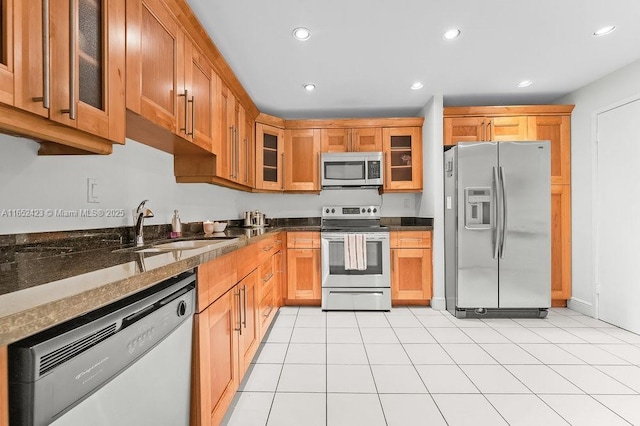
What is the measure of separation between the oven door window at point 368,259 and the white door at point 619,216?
2162 millimetres

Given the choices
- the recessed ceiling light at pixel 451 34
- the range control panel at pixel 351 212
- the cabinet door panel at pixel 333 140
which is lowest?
the range control panel at pixel 351 212

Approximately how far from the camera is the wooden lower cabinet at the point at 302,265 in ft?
11.6

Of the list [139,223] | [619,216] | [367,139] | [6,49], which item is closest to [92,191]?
[139,223]

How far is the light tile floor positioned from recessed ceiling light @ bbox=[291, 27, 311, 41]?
236 cm

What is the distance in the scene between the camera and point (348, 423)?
1.58 metres

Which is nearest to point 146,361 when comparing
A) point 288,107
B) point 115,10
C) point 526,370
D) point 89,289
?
point 89,289

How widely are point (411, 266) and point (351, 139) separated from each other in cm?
167

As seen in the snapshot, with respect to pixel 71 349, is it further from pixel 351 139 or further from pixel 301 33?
pixel 351 139

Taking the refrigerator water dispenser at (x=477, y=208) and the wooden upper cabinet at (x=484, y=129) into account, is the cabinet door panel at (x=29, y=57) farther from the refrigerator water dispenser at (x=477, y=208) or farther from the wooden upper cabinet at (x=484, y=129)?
the wooden upper cabinet at (x=484, y=129)

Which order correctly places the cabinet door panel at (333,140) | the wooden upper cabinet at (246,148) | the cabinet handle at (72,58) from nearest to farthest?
the cabinet handle at (72,58)
the wooden upper cabinet at (246,148)
the cabinet door panel at (333,140)

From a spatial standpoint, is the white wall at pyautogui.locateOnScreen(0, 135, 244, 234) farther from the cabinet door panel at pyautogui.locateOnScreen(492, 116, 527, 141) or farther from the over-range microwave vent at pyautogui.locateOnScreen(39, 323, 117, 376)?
the cabinet door panel at pyautogui.locateOnScreen(492, 116, 527, 141)

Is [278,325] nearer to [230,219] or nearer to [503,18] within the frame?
[230,219]

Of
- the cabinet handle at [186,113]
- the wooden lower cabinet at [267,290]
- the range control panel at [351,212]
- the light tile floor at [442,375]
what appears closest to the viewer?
the light tile floor at [442,375]

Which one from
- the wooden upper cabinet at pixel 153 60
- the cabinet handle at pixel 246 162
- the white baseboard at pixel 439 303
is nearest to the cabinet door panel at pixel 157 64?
the wooden upper cabinet at pixel 153 60
